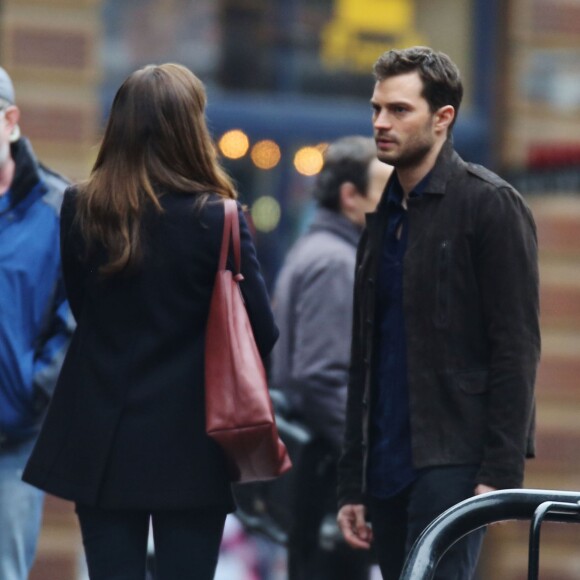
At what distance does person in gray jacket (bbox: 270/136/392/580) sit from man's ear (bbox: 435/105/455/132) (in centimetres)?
141

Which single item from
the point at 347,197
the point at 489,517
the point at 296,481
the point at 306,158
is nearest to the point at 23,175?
the point at 347,197

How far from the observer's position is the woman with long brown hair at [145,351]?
12.0ft

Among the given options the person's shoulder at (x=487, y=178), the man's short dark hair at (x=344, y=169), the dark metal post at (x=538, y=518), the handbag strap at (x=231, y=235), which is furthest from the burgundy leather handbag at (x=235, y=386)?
the man's short dark hair at (x=344, y=169)

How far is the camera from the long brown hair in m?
3.74

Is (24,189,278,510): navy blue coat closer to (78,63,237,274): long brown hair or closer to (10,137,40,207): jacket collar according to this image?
(78,63,237,274): long brown hair

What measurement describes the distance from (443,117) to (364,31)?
4.45 m

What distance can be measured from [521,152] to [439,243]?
4.71m

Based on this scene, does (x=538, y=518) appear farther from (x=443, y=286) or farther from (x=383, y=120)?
(x=383, y=120)

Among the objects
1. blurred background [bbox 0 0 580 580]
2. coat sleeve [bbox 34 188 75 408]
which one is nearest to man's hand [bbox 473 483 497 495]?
coat sleeve [bbox 34 188 75 408]

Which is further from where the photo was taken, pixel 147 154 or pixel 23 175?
pixel 23 175

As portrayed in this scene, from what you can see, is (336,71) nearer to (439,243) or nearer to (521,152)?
(521,152)

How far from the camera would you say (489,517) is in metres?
3.06

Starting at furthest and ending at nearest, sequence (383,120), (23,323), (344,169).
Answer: (344,169), (23,323), (383,120)

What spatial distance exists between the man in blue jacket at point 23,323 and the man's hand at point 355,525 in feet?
3.04
